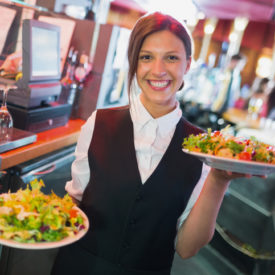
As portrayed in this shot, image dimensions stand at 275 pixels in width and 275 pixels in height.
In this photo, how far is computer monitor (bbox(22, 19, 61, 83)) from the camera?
6.68 ft

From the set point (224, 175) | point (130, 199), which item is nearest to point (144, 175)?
point (130, 199)

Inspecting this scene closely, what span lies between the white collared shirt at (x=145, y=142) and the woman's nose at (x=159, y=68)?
0.18 meters

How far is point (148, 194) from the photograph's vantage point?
1.28 metres

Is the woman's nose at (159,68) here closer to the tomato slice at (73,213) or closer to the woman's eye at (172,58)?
the woman's eye at (172,58)

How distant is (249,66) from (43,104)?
42.2 feet

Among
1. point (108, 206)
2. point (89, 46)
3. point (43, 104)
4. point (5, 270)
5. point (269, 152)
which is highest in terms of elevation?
point (89, 46)

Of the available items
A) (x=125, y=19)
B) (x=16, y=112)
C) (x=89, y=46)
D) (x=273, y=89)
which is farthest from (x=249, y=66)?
(x=16, y=112)

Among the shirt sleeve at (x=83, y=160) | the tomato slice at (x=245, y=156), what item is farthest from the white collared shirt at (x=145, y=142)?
the tomato slice at (x=245, y=156)

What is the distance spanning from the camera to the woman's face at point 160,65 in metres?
1.25

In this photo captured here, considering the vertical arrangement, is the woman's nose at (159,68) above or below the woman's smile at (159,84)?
above

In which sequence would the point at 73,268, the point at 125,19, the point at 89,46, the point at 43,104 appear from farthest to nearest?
the point at 125,19 < the point at 89,46 < the point at 43,104 < the point at 73,268

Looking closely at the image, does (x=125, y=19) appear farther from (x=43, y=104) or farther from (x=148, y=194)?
(x=148, y=194)

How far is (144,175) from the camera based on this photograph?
4.28 feet

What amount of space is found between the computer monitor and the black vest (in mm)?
919
